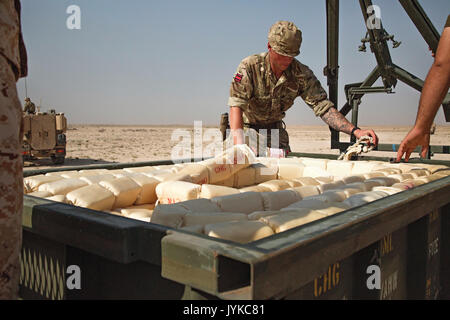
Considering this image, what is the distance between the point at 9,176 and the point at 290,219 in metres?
0.82

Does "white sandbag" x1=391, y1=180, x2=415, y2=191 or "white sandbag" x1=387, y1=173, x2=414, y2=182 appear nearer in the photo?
"white sandbag" x1=391, y1=180, x2=415, y2=191

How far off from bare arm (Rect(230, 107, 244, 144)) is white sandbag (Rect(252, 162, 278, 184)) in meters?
0.53

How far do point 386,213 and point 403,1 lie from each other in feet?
16.9

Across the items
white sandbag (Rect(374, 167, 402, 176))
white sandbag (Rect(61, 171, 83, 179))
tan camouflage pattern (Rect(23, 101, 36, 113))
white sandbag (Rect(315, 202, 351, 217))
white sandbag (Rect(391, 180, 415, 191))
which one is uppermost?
tan camouflage pattern (Rect(23, 101, 36, 113))

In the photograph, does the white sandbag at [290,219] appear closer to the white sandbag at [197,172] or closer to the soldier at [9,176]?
the soldier at [9,176]

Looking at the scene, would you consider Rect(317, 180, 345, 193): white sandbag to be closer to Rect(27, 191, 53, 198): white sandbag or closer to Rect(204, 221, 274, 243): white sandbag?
Rect(204, 221, 274, 243): white sandbag

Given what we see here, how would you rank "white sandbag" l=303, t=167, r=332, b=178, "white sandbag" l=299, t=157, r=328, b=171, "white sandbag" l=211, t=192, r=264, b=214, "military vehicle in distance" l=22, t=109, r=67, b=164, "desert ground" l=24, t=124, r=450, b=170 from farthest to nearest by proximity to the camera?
"desert ground" l=24, t=124, r=450, b=170 < "military vehicle in distance" l=22, t=109, r=67, b=164 < "white sandbag" l=299, t=157, r=328, b=171 < "white sandbag" l=303, t=167, r=332, b=178 < "white sandbag" l=211, t=192, r=264, b=214

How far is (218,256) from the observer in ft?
2.75

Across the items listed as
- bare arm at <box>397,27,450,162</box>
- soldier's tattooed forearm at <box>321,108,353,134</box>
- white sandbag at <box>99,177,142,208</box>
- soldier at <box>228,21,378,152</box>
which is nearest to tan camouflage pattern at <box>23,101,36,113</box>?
soldier at <box>228,21,378,152</box>

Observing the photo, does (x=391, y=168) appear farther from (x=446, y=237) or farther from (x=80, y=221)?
(x=80, y=221)

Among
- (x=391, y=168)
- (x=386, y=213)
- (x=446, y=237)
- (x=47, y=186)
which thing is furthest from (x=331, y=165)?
(x=47, y=186)

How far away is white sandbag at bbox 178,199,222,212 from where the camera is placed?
1.39 m
